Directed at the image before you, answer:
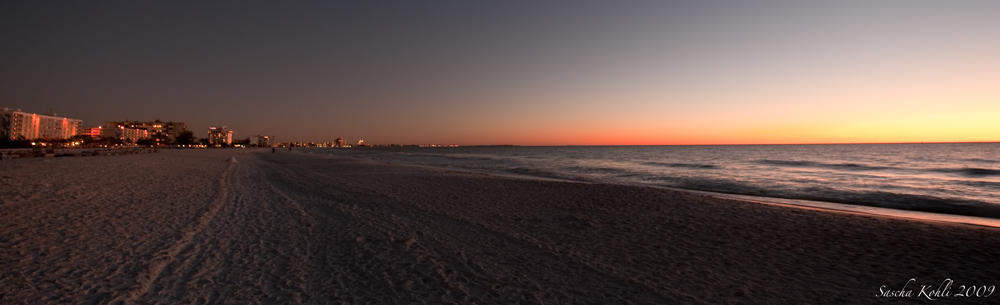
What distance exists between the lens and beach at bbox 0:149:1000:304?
211 inches

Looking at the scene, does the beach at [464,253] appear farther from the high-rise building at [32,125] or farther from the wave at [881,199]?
the high-rise building at [32,125]

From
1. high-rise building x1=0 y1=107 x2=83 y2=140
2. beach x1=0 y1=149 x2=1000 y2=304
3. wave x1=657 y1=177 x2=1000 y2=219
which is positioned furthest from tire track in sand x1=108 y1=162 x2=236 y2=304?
high-rise building x1=0 y1=107 x2=83 y2=140

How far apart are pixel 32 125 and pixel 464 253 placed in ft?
690

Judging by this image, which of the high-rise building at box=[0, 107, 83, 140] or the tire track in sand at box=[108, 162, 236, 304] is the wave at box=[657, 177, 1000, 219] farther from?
the high-rise building at box=[0, 107, 83, 140]

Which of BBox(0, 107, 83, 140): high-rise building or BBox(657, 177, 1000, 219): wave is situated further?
A: BBox(0, 107, 83, 140): high-rise building

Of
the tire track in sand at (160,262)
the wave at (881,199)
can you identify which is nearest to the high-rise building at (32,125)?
the tire track in sand at (160,262)

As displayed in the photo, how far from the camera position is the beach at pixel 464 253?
5352mm

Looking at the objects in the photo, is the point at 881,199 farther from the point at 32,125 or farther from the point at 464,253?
the point at 32,125

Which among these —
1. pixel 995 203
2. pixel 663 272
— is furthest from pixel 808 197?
pixel 663 272

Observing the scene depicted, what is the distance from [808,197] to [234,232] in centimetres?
2176

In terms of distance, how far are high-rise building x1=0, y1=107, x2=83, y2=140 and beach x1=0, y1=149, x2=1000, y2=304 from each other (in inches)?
6327

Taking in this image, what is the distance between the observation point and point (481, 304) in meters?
5.00

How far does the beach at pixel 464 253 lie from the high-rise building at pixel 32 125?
16072cm

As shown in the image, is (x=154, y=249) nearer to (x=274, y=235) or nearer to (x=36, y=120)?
(x=274, y=235)
